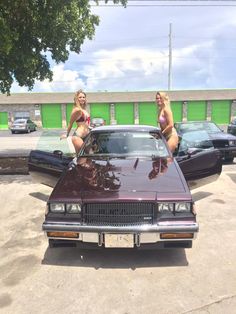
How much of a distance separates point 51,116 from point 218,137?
32.6 meters

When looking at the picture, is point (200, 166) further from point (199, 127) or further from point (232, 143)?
point (199, 127)

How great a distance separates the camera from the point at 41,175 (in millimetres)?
6059

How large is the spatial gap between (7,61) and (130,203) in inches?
333

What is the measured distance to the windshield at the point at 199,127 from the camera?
1301 cm

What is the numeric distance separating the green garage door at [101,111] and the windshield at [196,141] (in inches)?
1166

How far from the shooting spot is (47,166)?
5957 mm

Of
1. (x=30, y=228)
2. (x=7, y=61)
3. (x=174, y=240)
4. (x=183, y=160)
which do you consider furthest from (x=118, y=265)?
(x=7, y=61)

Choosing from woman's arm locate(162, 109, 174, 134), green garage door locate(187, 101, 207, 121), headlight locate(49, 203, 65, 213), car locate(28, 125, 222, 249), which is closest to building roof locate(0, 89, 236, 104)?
green garage door locate(187, 101, 207, 121)

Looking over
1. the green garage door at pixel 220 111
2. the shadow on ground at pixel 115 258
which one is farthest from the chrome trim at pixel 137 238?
the green garage door at pixel 220 111

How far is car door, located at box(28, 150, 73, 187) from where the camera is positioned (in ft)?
19.4

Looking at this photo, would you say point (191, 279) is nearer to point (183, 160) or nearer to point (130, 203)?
point (130, 203)

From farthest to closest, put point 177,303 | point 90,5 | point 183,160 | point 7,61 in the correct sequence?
1. point 90,5
2. point 7,61
3. point 183,160
4. point 177,303

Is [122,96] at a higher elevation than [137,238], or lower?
lower

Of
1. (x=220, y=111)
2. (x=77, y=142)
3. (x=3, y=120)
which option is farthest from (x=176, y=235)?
(x=3, y=120)
